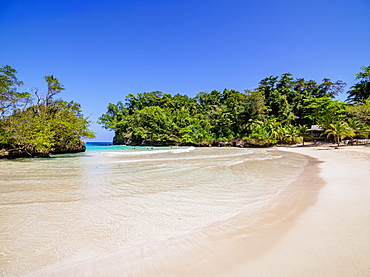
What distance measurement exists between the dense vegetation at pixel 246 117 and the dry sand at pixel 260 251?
30.0 m

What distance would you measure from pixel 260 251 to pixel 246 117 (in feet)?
130

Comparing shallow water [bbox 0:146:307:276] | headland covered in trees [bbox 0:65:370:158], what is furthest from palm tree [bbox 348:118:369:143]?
shallow water [bbox 0:146:307:276]

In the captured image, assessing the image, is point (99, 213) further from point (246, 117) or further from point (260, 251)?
point (246, 117)

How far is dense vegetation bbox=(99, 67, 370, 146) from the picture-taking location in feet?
119

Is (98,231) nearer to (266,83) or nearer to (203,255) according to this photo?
(203,255)

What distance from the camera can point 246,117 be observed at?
39.4 meters

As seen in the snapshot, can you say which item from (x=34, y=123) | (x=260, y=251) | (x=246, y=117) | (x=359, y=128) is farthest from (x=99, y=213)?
(x=246, y=117)

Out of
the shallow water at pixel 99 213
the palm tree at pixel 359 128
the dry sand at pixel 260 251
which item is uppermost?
the palm tree at pixel 359 128

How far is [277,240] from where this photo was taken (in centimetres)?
240

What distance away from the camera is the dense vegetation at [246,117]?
36219 millimetres

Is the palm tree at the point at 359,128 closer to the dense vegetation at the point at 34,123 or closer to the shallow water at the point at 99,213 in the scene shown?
the shallow water at the point at 99,213

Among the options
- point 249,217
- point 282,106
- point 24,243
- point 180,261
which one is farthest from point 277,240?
point 282,106

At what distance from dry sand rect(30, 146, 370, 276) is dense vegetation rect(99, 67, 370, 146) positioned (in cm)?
3002

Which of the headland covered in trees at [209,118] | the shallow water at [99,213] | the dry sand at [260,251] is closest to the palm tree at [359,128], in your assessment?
the headland covered in trees at [209,118]
